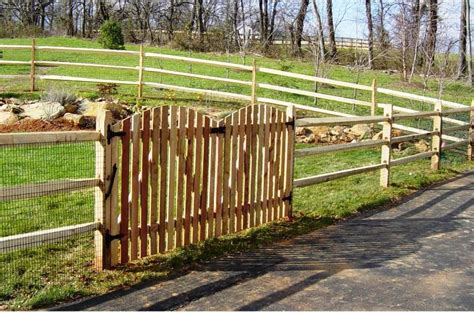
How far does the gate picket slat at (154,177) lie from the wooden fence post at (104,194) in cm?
38

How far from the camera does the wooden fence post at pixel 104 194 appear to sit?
183 inches

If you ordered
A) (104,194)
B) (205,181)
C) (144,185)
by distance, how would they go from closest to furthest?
(104,194), (144,185), (205,181)

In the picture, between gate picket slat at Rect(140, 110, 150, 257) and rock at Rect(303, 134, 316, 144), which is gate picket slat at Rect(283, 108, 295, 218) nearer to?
gate picket slat at Rect(140, 110, 150, 257)

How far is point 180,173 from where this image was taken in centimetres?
528

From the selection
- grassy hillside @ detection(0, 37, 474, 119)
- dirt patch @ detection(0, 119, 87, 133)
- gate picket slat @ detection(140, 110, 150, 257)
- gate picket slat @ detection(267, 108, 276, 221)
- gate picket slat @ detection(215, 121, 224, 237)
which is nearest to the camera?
gate picket slat @ detection(140, 110, 150, 257)

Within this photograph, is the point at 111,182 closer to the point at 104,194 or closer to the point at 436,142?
the point at 104,194

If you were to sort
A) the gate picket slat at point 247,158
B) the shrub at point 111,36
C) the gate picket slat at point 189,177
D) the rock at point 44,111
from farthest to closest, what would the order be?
the shrub at point 111,36 → the rock at point 44,111 → the gate picket slat at point 247,158 → the gate picket slat at point 189,177

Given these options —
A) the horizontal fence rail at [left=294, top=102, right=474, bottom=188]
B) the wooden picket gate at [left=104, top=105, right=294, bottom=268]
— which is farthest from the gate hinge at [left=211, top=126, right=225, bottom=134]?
the horizontal fence rail at [left=294, top=102, right=474, bottom=188]

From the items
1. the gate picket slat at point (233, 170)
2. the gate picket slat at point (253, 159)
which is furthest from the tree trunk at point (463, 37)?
the gate picket slat at point (233, 170)

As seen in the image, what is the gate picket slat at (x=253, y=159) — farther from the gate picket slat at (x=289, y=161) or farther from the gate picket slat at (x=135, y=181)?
the gate picket slat at (x=135, y=181)

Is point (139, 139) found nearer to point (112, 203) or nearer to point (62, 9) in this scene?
point (112, 203)

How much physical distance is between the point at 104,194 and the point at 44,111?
7.75m

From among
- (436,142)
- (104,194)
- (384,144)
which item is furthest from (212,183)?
(436,142)

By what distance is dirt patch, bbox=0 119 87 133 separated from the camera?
431 inches
